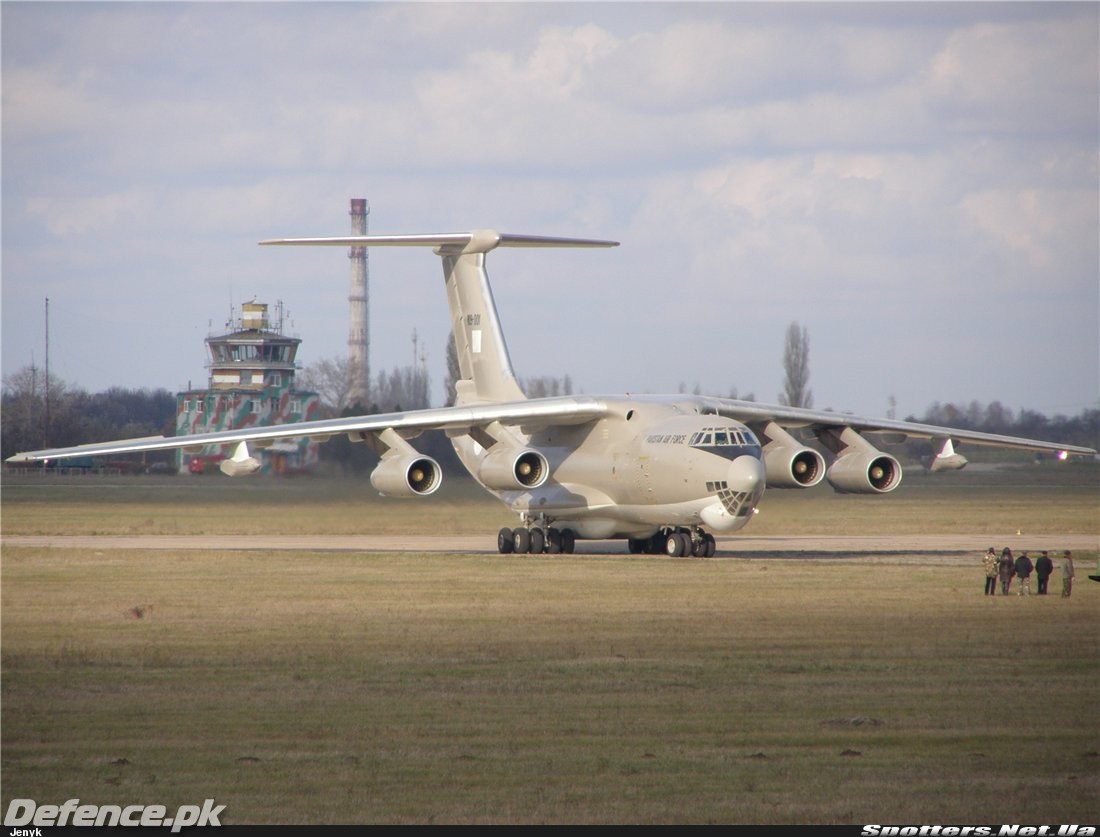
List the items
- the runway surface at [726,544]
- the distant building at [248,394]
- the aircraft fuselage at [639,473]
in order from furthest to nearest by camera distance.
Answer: the distant building at [248,394] → the runway surface at [726,544] → the aircraft fuselage at [639,473]

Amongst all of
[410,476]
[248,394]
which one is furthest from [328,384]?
[410,476]

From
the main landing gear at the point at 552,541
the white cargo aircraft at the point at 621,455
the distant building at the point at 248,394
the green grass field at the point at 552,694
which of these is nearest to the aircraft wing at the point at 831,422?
the white cargo aircraft at the point at 621,455

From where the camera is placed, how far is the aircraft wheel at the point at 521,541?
25.3 metres

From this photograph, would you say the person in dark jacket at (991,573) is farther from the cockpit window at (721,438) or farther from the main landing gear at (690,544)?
the main landing gear at (690,544)

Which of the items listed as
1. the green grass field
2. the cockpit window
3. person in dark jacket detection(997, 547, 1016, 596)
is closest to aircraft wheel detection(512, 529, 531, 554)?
the green grass field

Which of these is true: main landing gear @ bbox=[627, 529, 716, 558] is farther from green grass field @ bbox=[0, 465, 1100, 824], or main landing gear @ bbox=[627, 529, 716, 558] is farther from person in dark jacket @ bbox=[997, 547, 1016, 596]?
person in dark jacket @ bbox=[997, 547, 1016, 596]

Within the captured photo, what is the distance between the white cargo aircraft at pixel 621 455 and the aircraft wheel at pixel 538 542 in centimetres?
2

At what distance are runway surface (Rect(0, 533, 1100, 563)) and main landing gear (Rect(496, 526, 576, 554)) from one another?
22.8 inches

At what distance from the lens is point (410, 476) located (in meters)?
23.7

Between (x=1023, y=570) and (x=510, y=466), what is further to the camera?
(x=510, y=466)

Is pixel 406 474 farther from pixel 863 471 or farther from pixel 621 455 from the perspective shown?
pixel 863 471

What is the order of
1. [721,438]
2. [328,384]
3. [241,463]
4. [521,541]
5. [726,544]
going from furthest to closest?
[328,384]
[726,544]
[521,541]
[241,463]
[721,438]

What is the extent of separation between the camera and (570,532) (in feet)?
84.5

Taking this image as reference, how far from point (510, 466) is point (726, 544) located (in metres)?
6.09
